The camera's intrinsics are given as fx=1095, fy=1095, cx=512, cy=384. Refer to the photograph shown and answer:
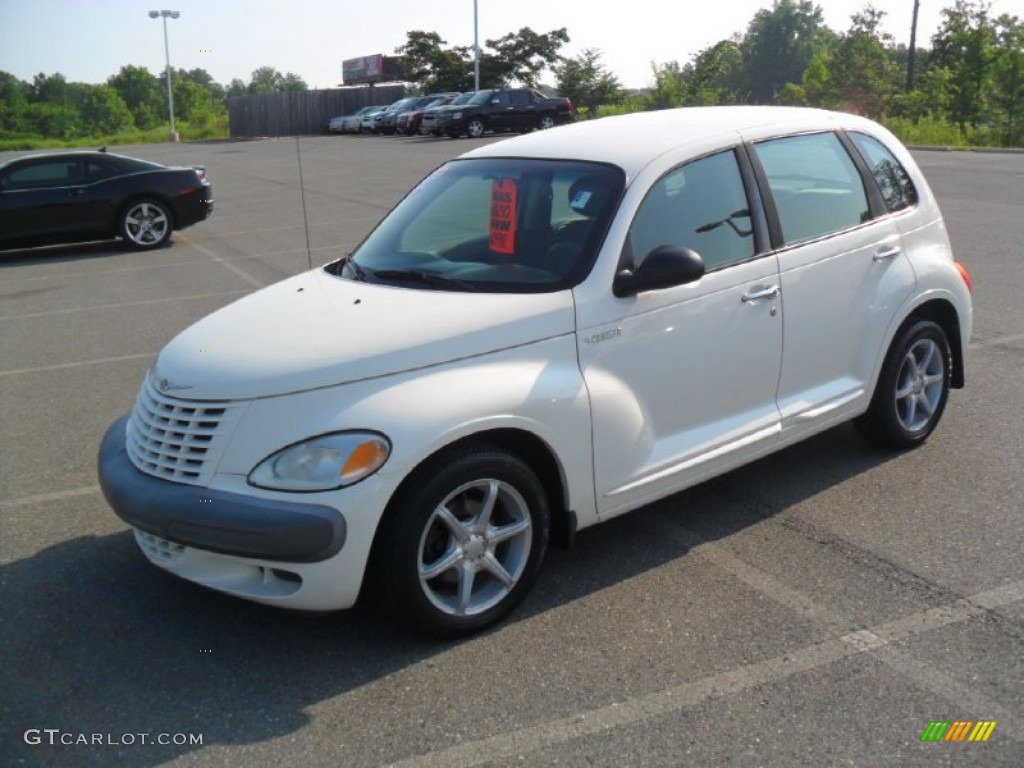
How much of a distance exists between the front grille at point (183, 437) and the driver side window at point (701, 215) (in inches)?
67.5

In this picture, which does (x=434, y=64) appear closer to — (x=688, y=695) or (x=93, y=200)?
(x=93, y=200)

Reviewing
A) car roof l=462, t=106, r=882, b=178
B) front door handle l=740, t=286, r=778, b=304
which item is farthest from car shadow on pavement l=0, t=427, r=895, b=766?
car roof l=462, t=106, r=882, b=178

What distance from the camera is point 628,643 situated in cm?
384

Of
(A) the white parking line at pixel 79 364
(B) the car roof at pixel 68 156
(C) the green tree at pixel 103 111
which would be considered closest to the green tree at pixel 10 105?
(C) the green tree at pixel 103 111

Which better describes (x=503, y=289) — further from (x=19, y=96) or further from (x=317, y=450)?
(x=19, y=96)

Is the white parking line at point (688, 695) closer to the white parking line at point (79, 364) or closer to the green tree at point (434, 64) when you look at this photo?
the white parking line at point (79, 364)

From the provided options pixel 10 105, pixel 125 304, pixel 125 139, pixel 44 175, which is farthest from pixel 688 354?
pixel 10 105

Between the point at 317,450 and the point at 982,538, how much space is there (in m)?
2.80

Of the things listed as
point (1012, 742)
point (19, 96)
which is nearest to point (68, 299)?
point (1012, 742)

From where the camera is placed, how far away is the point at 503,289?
14.0 feet

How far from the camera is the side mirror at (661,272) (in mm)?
4172

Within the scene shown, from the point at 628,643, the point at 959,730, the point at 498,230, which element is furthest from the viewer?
the point at 498,230

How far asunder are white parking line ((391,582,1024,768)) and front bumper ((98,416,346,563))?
75 centimetres

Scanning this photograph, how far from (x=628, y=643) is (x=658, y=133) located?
2.24m
